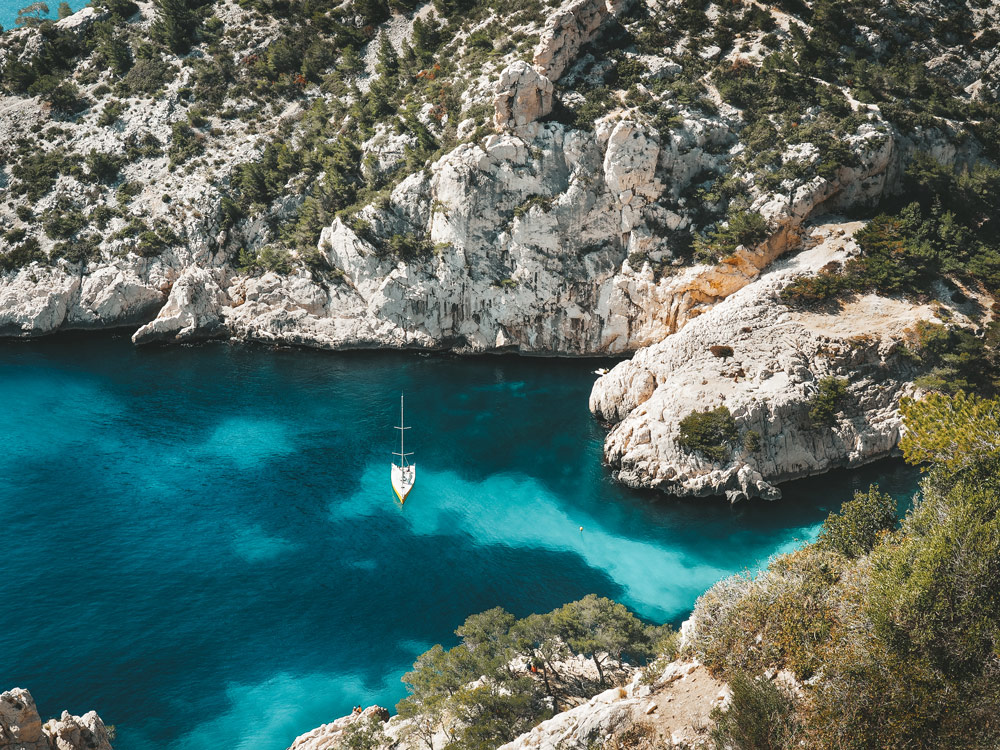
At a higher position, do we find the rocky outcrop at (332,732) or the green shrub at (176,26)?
the green shrub at (176,26)

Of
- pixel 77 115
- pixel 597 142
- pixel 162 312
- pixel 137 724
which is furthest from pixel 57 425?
pixel 597 142

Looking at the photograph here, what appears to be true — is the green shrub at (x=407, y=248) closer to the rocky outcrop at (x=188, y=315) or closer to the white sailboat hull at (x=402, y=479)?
the rocky outcrop at (x=188, y=315)

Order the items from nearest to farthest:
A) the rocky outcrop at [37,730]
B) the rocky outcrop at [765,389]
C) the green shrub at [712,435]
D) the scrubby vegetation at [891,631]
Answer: the scrubby vegetation at [891,631]
the rocky outcrop at [37,730]
the green shrub at [712,435]
the rocky outcrop at [765,389]

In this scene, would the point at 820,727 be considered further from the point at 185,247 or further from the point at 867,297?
the point at 185,247

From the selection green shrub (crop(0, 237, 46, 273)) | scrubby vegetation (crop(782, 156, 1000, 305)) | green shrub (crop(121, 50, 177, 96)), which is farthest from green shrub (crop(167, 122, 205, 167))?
scrubby vegetation (crop(782, 156, 1000, 305))

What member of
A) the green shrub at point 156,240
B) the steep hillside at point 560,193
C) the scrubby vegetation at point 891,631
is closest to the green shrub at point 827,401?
the steep hillside at point 560,193

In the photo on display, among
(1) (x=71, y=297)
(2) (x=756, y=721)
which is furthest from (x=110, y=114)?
(2) (x=756, y=721)

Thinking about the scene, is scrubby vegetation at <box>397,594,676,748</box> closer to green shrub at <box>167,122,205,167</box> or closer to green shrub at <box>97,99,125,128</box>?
green shrub at <box>167,122,205,167</box>
